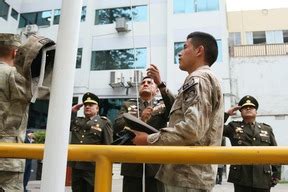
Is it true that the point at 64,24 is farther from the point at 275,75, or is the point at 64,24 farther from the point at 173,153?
the point at 275,75

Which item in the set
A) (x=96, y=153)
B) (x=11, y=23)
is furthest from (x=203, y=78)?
(x=11, y=23)

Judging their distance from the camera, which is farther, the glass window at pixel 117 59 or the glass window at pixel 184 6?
the glass window at pixel 184 6

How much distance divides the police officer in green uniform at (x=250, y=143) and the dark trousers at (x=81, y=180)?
58.7 inches

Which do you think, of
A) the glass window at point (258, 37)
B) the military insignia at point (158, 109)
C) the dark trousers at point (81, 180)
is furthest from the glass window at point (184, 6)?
the military insignia at point (158, 109)

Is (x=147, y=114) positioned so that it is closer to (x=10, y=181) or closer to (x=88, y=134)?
(x=10, y=181)

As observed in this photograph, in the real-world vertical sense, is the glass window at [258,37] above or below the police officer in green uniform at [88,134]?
above

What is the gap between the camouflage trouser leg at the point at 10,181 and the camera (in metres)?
1.95

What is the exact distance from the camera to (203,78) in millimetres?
1690

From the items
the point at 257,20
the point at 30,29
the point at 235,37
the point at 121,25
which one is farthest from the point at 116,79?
the point at 257,20

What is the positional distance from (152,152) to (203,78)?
631mm

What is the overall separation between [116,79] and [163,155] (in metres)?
14.0

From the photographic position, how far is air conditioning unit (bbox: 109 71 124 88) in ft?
49.2

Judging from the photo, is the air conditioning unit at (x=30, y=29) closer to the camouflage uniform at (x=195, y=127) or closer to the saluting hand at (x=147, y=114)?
the saluting hand at (x=147, y=114)

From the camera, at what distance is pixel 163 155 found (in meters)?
1.18
